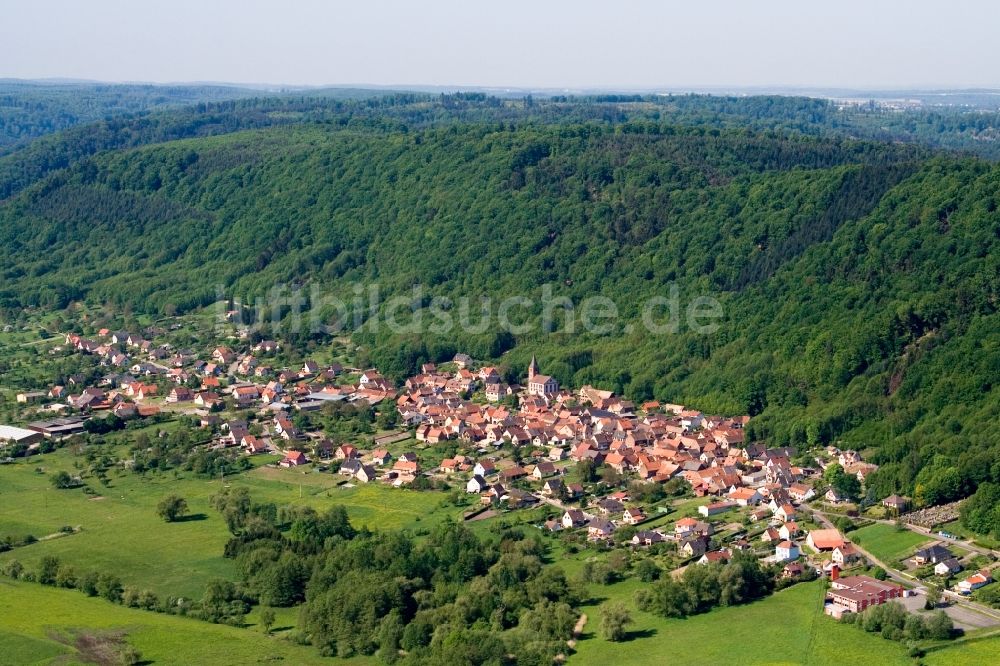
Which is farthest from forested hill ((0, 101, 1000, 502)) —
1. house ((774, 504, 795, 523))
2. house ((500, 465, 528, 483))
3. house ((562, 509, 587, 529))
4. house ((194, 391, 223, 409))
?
house ((500, 465, 528, 483))

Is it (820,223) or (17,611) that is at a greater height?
(820,223)

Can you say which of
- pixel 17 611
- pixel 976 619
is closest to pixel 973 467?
pixel 976 619

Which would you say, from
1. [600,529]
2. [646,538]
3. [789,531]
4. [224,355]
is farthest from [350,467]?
[224,355]

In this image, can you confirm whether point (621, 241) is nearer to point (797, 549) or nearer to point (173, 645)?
point (797, 549)

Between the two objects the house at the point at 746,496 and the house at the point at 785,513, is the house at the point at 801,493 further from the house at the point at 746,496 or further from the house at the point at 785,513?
the house at the point at 785,513

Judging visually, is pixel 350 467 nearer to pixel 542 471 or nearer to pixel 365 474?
pixel 365 474

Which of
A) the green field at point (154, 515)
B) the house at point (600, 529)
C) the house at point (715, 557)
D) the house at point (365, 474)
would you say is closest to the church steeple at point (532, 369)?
the house at point (365, 474)
